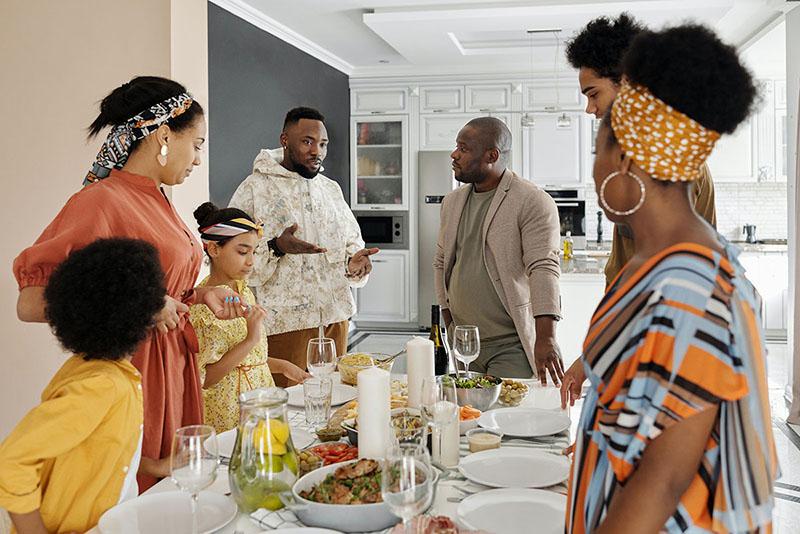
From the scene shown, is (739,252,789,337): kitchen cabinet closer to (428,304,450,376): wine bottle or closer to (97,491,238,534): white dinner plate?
(428,304,450,376): wine bottle

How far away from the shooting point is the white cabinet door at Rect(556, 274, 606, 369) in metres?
4.97

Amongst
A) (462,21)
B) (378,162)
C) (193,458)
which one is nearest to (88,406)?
(193,458)

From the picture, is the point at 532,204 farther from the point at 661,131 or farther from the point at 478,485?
the point at 661,131

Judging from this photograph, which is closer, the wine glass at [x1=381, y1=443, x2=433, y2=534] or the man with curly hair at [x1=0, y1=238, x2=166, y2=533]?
the wine glass at [x1=381, y1=443, x2=433, y2=534]

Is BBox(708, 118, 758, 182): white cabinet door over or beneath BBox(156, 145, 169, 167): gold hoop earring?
over

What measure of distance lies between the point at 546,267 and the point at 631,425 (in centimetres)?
179

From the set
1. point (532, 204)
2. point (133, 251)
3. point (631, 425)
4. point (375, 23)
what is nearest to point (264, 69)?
point (375, 23)

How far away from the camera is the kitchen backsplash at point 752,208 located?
797 cm

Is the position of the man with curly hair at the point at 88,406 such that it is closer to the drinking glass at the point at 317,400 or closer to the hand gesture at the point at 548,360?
the drinking glass at the point at 317,400

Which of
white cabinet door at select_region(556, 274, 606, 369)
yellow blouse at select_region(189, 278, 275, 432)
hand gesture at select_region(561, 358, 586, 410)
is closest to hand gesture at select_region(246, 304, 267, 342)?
yellow blouse at select_region(189, 278, 275, 432)

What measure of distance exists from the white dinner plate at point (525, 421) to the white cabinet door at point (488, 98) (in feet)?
20.7

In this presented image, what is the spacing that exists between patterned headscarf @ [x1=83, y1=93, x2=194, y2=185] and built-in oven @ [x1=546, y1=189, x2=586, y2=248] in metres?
6.25

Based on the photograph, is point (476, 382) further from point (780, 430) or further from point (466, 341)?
point (780, 430)

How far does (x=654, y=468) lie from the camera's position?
913mm
